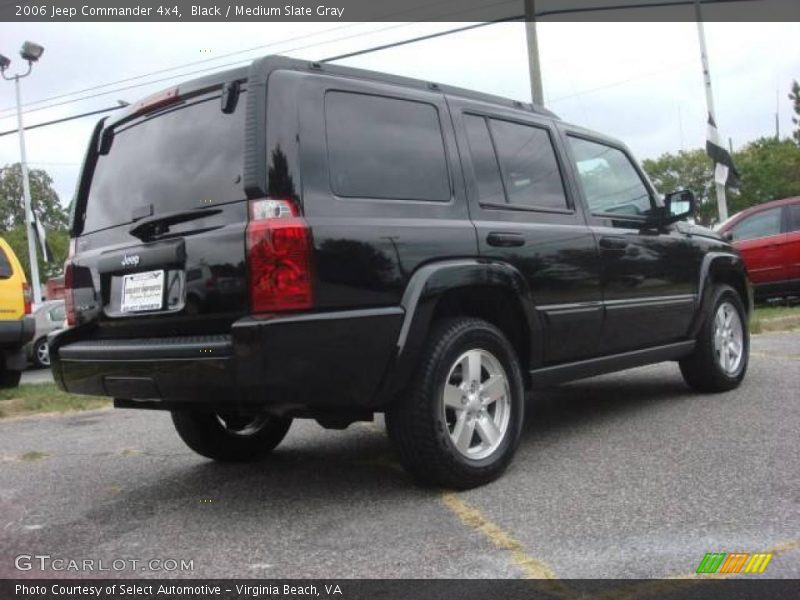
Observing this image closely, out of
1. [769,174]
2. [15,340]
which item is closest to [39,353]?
[15,340]

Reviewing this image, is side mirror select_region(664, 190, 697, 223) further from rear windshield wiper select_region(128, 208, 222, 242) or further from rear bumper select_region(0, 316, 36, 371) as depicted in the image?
rear bumper select_region(0, 316, 36, 371)

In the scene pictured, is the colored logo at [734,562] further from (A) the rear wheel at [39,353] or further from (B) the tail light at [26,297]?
(A) the rear wheel at [39,353]

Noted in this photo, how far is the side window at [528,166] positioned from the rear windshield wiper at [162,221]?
1.64 meters

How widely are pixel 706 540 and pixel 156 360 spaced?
7.40ft

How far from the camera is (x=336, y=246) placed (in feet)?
10.0

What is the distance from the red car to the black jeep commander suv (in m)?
8.33

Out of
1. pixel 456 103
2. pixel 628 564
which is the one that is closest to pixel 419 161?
pixel 456 103

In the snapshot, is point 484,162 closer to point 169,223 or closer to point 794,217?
point 169,223

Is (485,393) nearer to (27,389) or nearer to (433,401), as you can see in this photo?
(433,401)

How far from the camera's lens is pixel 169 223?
3262 millimetres

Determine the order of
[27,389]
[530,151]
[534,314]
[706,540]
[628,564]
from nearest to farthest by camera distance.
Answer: [628,564], [706,540], [534,314], [530,151], [27,389]

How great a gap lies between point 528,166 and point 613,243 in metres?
0.76

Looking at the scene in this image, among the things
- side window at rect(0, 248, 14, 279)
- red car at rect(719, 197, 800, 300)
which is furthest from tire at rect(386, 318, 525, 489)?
red car at rect(719, 197, 800, 300)

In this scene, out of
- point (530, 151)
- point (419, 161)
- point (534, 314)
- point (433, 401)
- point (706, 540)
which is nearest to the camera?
point (706, 540)
